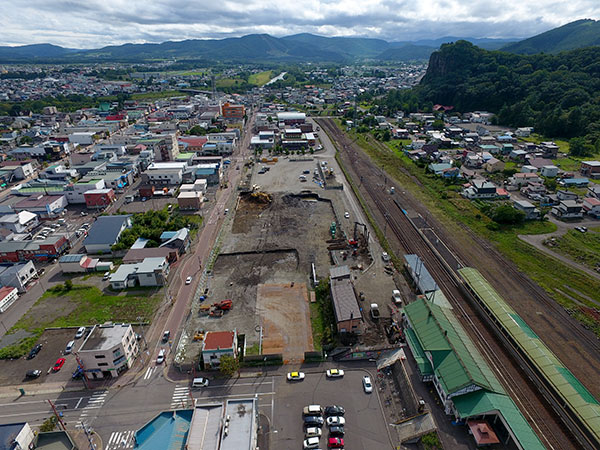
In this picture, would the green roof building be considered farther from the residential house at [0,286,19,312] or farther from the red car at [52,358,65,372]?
the residential house at [0,286,19,312]

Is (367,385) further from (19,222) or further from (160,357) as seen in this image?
(19,222)

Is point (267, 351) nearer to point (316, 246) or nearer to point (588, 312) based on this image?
point (316, 246)

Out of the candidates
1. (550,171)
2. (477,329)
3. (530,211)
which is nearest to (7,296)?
(477,329)

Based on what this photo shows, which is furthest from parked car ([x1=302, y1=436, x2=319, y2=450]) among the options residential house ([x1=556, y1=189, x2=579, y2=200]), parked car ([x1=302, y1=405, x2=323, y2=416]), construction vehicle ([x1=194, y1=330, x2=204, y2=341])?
residential house ([x1=556, y1=189, x2=579, y2=200])

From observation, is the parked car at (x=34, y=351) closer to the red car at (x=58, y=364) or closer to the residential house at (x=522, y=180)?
the red car at (x=58, y=364)

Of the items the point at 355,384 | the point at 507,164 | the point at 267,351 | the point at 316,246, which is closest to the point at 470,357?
the point at 355,384

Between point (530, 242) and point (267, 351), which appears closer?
point (267, 351)
